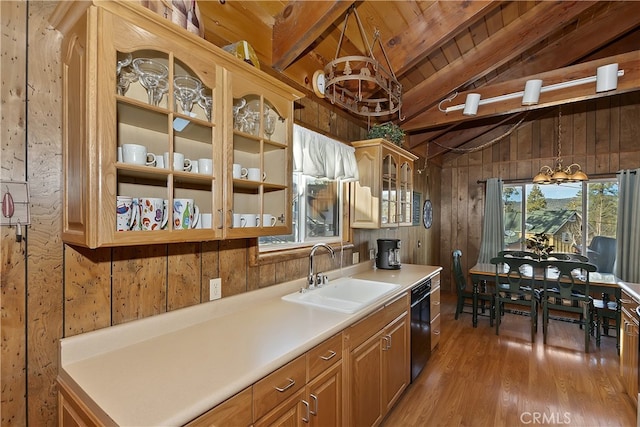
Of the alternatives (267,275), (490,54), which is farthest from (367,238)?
(490,54)

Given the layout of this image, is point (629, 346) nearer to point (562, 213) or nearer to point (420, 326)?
point (420, 326)

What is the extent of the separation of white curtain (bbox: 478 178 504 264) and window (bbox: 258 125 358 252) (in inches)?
146

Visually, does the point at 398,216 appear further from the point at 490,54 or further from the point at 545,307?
the point at 545,307

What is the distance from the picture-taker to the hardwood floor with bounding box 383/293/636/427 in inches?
89.9

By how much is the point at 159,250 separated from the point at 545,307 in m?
4.14

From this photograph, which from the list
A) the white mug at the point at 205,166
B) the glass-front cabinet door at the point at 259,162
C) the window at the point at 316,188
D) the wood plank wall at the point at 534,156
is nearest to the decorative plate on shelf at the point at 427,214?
the wood plank wall at the point at 534,156

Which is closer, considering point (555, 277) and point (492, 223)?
point (555, 277)

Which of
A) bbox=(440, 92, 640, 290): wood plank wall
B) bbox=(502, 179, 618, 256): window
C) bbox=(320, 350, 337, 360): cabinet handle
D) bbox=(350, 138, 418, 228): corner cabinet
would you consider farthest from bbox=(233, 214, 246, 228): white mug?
bbox=(502, 179, 618, 256): window

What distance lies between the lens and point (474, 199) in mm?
5723

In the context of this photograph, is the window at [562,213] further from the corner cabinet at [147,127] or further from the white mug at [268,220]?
the corner cabinet at [147,127]

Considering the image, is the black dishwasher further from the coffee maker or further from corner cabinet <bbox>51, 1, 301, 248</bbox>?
corner cabinet <bbox>51, 1, 301, 248</bbox>

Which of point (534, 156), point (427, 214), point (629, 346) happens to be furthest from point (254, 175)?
point (534, 156)

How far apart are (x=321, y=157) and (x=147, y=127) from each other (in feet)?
4.12

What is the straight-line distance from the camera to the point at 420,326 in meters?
2.72
